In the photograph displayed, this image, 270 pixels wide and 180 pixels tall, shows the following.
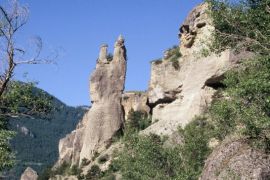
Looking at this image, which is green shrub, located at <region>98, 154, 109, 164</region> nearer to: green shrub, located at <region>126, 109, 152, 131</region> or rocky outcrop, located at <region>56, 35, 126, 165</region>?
rocky outcrop, located at <region>56, 35, 126, 165</region>

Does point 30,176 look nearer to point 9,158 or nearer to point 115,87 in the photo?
point 115,87

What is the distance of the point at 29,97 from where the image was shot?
21.0 meters

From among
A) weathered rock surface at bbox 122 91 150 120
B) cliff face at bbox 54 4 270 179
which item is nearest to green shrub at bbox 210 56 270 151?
cliff face at bbox 54 4 270 179

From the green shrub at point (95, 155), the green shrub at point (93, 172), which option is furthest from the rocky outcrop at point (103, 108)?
the green shrub at point (93, 172)

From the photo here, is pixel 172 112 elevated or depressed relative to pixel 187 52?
depressed

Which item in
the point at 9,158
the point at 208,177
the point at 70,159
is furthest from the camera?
the point at 70,159

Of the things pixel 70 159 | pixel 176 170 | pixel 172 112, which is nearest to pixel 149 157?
pixel 176 170

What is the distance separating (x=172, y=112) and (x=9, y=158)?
5585cm

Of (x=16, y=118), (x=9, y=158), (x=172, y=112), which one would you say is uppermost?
(x=172, y=112)

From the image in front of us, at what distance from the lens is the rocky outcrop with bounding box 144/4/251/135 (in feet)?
228

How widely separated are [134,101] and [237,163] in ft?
208

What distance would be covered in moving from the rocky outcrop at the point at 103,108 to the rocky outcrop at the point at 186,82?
26.5 ft

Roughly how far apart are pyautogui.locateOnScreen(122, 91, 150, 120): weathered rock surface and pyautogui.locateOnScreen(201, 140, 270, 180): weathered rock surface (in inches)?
2360

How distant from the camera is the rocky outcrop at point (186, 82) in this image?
228ft
